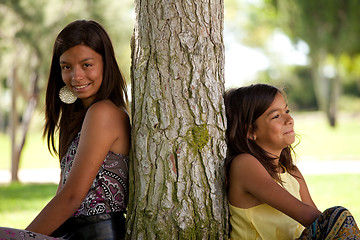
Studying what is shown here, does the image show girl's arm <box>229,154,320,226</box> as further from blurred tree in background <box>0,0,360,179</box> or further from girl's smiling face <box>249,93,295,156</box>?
blurred tree in background <box>0,0,360,179</box>

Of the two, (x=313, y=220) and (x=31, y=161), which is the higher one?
(x=313, y=220)

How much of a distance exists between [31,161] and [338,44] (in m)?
10.0

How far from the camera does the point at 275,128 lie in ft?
8.91

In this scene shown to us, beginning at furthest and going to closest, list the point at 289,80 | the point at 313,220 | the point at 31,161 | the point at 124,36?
the point at 289,80 < the point at 31,161 < the point at 124,36 < the point at 313,220

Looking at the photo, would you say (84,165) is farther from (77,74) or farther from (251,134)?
(251,134)

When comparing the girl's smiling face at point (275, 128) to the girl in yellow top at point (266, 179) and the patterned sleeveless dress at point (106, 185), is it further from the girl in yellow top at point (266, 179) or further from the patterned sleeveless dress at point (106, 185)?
A: the patterned sleeveless dress at point (106, 185)

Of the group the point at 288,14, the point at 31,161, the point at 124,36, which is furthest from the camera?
the point at 31,161

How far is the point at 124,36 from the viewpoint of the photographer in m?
10.4

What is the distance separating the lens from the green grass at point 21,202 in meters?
5.58

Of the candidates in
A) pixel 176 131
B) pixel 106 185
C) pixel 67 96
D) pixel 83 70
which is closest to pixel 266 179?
pixel 176 131

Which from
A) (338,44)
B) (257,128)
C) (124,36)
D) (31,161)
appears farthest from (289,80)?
(257,128)

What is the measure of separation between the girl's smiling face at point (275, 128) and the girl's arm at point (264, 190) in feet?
0.74

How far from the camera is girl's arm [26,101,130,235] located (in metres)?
2.42

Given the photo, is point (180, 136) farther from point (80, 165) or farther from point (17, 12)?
point (17, 12)
